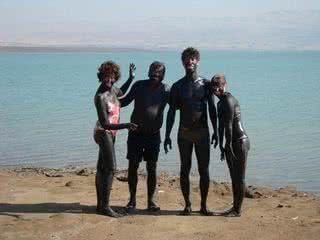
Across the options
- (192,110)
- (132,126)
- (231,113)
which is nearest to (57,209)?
(132,126)

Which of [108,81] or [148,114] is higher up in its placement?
[108,81]

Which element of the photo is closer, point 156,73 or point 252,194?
point 156,73

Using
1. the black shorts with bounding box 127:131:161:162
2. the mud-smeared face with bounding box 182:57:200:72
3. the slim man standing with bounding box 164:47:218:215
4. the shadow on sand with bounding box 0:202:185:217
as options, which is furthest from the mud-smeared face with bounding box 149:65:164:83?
the shadow on sand with bounding box 0:202:185:217

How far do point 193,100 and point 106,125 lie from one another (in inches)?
47.7

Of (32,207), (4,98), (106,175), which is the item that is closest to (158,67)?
(106,175)

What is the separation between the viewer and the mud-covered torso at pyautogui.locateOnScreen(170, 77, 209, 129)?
7891 mm

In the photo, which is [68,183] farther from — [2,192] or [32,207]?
[32,207]

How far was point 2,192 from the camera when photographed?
375 inches

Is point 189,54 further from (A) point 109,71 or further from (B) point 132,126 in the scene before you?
(B) point 132,126

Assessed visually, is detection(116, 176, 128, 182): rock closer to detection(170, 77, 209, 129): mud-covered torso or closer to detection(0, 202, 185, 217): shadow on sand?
detection(0, 202, 185, 217): shadow on sand

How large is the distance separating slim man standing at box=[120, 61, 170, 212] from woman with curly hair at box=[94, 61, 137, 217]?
1.03ft

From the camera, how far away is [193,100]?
7.89 m

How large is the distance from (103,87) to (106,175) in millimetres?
1158

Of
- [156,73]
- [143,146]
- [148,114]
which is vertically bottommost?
[143,146]
